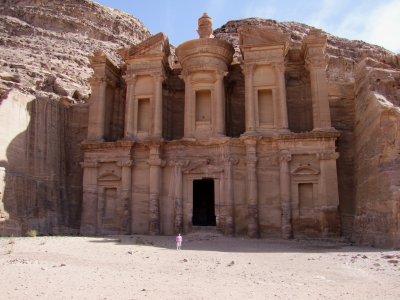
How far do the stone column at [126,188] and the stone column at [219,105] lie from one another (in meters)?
5.27

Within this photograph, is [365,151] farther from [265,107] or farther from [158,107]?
[158,107]

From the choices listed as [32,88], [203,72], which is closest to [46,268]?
[203,72]

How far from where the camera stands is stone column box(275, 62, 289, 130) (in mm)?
22953

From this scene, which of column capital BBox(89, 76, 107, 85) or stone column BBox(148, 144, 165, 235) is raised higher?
column capital BBox(89, 76, 107, 85)

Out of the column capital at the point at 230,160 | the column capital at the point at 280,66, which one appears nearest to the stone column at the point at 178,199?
the column capital at the point at 230,160

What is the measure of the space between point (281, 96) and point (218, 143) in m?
4.34

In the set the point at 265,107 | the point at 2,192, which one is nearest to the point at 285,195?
the point at 265,107

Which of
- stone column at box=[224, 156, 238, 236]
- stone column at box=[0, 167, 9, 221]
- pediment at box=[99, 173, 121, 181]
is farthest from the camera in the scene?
pediment at box=[99, 173, 121, 181]

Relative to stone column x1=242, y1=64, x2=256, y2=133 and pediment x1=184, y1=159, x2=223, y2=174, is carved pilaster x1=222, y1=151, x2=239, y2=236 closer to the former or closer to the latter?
pediment x1=184, y1=159, x2=223, y2=174

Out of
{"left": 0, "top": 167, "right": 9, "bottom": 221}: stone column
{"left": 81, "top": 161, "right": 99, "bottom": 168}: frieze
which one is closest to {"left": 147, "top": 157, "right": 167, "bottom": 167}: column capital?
{"left": 81, "top": 161, "right": 99, "bottom": 168}: frieze

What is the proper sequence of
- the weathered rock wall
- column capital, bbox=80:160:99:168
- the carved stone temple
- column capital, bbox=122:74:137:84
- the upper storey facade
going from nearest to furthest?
the weathered rock wall → the carved stone temple → the upper storey facade → column capital, bbox=80:160:99:168 → column capital, bbox=122:74:137:84

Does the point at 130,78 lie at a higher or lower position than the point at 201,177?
higher

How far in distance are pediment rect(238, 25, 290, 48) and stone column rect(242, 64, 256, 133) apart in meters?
1.45

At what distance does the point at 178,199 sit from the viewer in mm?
22906
